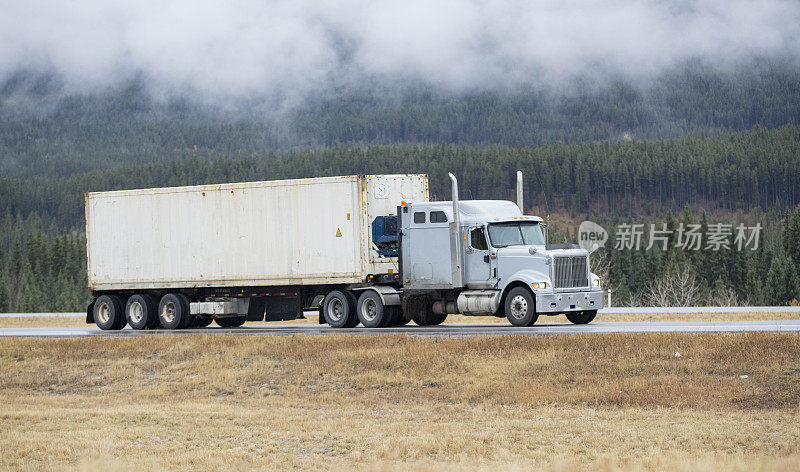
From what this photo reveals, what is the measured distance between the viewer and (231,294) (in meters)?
33.6

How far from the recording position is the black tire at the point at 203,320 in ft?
115

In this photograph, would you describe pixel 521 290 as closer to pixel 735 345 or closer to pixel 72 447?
pixel 735 345

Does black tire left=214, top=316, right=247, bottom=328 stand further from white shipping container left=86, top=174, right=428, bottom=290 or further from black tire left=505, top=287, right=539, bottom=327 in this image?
black tire left=505, top=287, right=539, bottom=327

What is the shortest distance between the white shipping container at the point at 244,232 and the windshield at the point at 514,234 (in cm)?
344

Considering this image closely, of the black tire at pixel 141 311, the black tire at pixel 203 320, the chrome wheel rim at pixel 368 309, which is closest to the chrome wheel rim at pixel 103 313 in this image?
the black tire at pixel 141 311

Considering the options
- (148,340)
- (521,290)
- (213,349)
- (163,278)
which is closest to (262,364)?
(213,349)

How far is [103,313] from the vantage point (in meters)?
35.9

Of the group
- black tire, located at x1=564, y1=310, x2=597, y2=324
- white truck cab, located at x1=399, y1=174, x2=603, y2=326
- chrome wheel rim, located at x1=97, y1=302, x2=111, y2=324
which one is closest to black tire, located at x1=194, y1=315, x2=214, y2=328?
chrome wheel rim, located at x1=97, y1=302, x2=111, y2=324

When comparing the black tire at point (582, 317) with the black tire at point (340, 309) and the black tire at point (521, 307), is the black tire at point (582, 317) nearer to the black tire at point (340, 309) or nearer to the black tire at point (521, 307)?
the black tire at point (521, 307)

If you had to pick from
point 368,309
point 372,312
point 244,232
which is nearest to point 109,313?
point 244,232

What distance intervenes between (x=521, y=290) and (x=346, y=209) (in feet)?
19.4

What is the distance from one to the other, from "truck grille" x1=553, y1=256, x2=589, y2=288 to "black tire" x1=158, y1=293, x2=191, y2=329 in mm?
12857

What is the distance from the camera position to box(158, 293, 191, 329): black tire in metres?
34.0

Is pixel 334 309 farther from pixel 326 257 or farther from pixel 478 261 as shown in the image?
pixel 478 261
